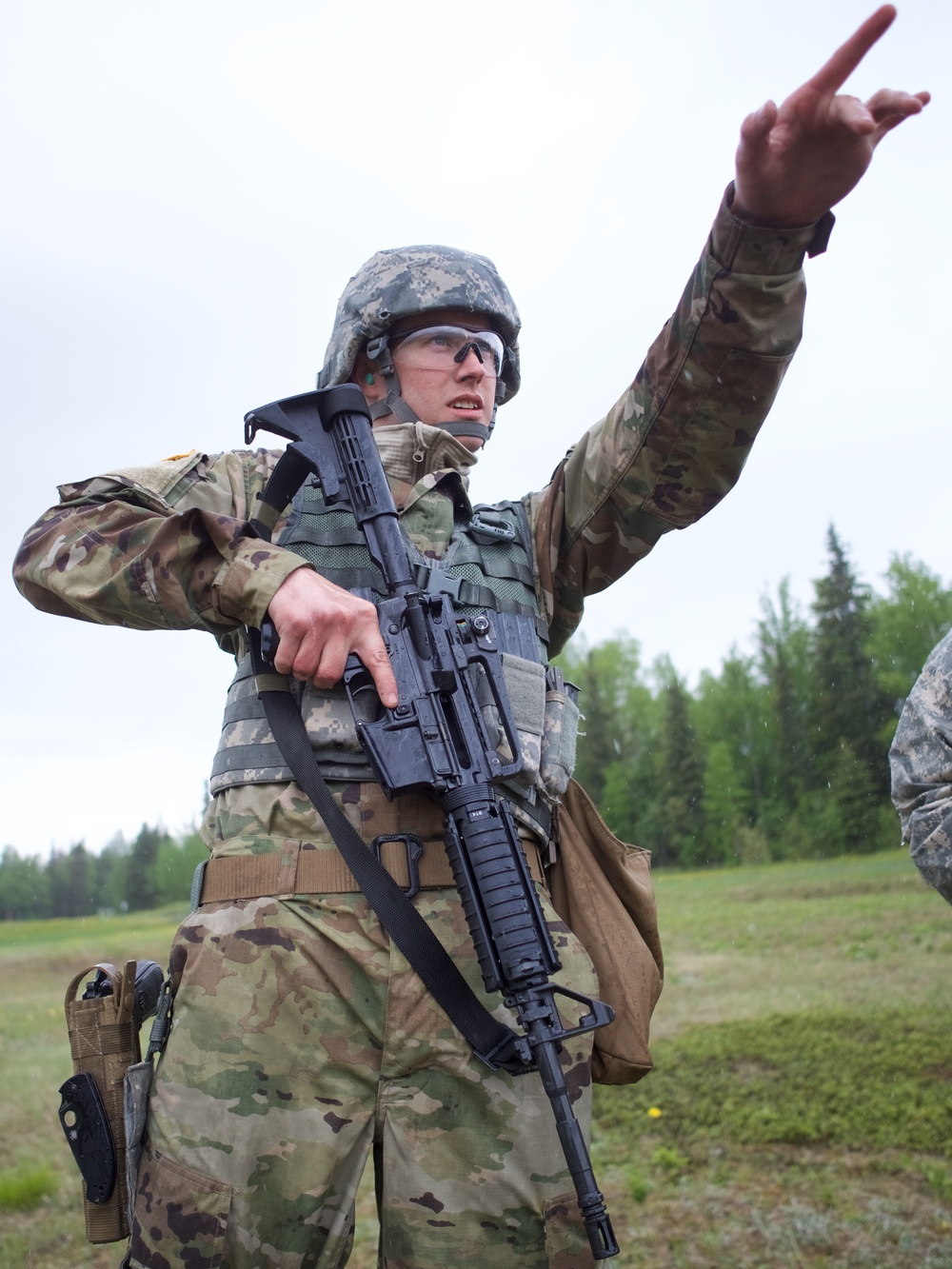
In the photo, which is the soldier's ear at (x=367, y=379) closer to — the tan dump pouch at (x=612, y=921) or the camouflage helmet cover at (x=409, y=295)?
the camouflage helmet cover at (x=409, y=295)

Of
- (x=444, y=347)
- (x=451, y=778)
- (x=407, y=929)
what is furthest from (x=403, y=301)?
(x=407, y=929)

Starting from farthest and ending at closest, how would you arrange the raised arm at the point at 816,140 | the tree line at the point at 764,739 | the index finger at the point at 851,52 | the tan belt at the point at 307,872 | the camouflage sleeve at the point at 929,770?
the tree line at the point at 764,739 → the camouflage sleeve at the point at 929,770 → the tan belt at the point at 307,872 → the raised arm at the point at 816,140 → the index finger at the point at 851,52

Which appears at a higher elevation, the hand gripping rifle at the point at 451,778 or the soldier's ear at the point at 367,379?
the soldier's ear at the point at 367,379

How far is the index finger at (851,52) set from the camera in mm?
1865

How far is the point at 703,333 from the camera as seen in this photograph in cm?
249

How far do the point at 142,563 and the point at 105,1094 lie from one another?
1312mm

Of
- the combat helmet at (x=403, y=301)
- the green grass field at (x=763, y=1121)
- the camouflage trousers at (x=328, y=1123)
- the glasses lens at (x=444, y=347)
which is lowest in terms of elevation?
the green grass field at (x=763, y=1121)

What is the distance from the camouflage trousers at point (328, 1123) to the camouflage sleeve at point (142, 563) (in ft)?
2.46

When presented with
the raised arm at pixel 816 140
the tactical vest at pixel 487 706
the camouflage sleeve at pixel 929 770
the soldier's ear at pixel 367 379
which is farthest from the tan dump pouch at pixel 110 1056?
the camouflage sleeve at pixel 929 770

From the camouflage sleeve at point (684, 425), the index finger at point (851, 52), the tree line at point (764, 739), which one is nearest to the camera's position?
the index finger at point (851, 52)

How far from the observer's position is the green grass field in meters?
4.55

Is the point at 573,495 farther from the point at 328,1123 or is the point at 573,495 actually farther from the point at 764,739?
the point at 764,739

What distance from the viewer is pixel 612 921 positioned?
9.07ft

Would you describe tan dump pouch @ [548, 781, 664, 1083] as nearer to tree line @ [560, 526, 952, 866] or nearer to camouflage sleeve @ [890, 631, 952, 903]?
camouflage sleeve @ [890, 631, 952, 903]
